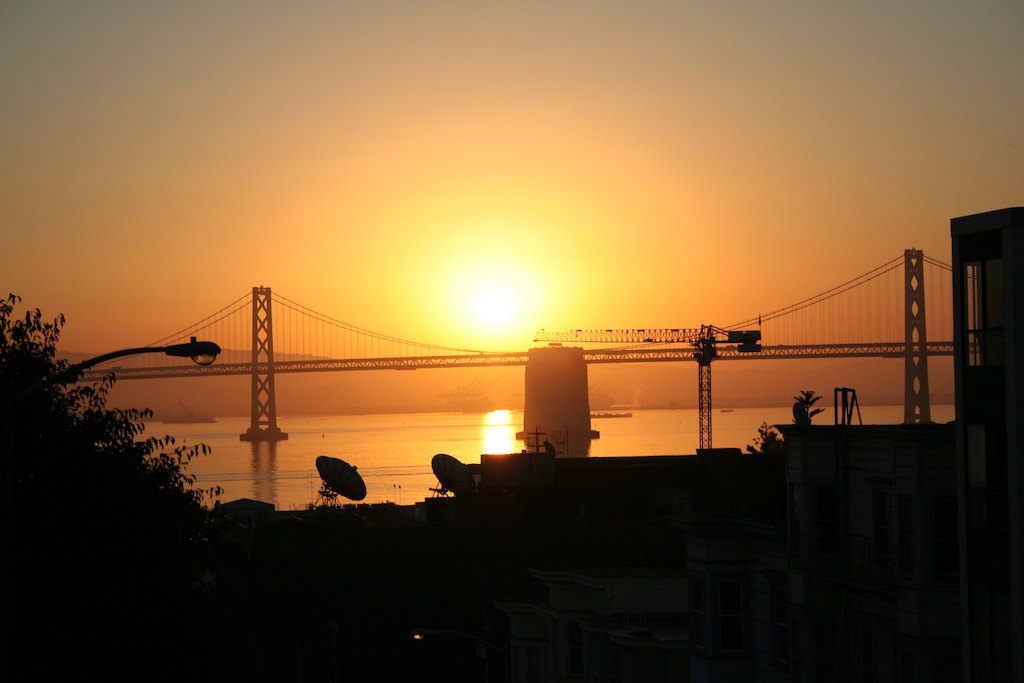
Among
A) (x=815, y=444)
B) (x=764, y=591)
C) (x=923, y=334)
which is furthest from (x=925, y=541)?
(x=923, y=334)

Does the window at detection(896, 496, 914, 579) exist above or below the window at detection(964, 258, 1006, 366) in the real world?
below

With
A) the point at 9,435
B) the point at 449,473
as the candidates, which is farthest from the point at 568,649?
the point at 449,473

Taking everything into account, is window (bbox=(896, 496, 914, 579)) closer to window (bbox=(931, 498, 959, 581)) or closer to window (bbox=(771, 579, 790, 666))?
window (bbox=(931, 498, 959, 581))

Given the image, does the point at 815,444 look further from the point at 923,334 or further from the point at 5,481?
the point at 923,334

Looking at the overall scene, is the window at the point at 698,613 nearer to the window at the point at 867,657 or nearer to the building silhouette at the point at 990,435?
the window at the point at 867,657

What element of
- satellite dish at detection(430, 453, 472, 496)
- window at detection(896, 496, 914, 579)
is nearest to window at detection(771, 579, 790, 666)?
window at detection(896, 496, 914, 579)
